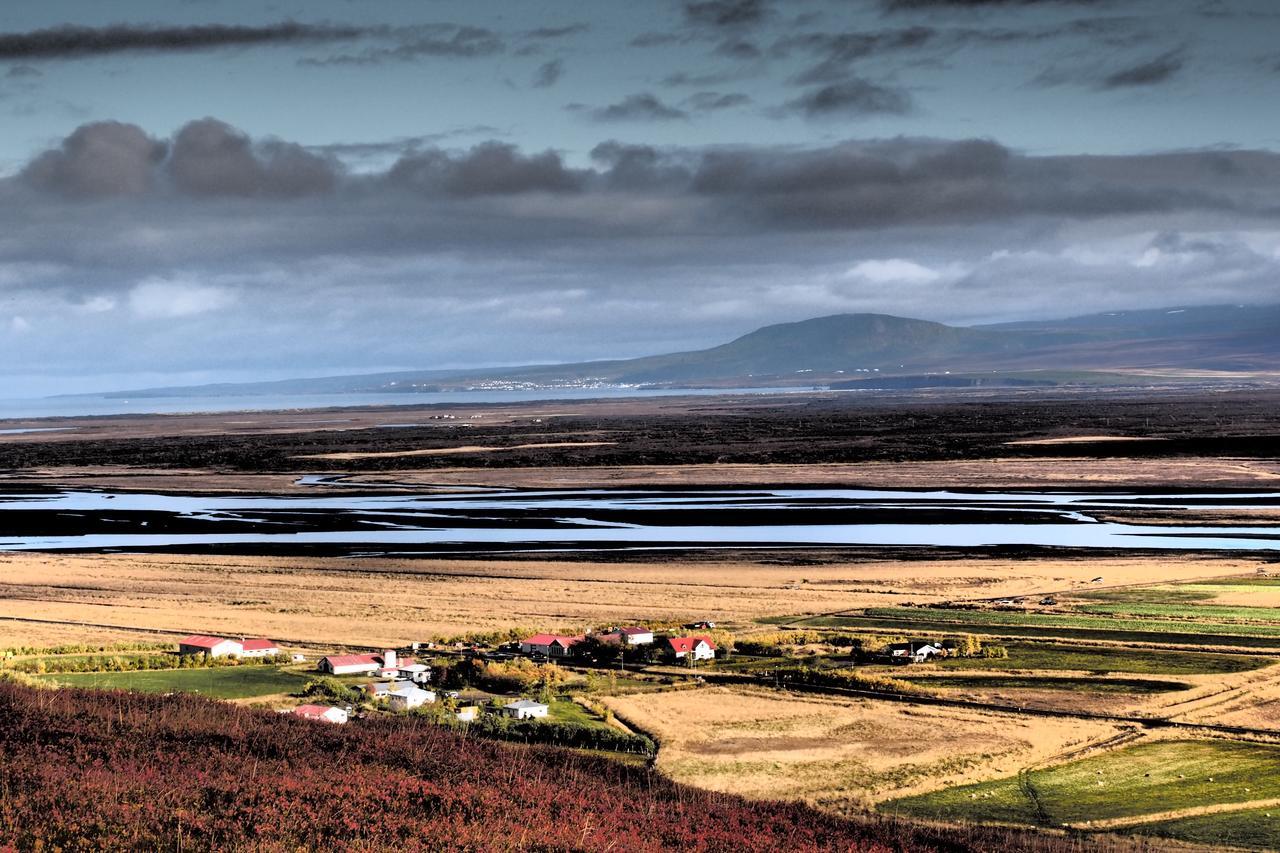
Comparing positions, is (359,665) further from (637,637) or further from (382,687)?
(637,637)

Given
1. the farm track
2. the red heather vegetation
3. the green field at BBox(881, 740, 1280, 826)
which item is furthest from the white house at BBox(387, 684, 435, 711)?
the green field at BBox(881, 740, 1280, 826)

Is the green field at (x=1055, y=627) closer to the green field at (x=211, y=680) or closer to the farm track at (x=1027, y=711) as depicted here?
the farm track at (x=1027, y=711)

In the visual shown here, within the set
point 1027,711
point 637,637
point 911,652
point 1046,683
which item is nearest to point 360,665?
point 637,637

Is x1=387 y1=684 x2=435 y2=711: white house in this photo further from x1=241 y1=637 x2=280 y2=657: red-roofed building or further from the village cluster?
x1=241 y1=637 x2=280 y2=657: red-roofed building

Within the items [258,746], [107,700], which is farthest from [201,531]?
[258,746]

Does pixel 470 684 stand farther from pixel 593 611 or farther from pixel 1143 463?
pixel 1143 463

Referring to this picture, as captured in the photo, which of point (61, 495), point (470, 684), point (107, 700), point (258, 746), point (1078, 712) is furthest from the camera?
point (61, 495)
